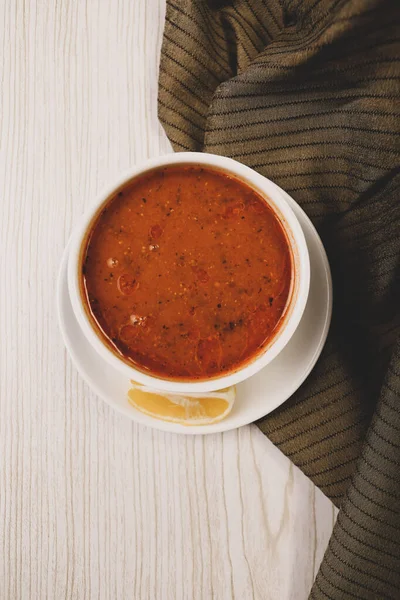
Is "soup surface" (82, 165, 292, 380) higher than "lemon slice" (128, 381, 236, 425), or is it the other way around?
"soup surface" (82, 165, 292, 380)

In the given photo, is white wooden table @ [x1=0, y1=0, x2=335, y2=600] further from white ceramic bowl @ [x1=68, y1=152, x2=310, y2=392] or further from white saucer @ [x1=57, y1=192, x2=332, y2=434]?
white ceramic bowl @ [x1=68, y1=152, x2=310, y2=392]

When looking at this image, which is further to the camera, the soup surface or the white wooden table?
the white wooden table

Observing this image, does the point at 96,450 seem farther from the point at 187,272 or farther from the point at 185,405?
the point at 187,272

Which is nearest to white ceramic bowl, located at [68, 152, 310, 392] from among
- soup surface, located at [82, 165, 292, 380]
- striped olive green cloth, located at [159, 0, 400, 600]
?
soup surface, located at [82, 165, 292, 380]

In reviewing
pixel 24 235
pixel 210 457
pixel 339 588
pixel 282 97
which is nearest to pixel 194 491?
pixel 210 457

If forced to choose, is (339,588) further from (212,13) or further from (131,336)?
(212,13)

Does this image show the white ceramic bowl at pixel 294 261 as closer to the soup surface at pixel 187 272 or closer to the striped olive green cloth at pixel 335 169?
the soup surface at pixel 187 272

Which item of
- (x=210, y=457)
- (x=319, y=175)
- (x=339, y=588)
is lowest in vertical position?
(x=339, y=588)
